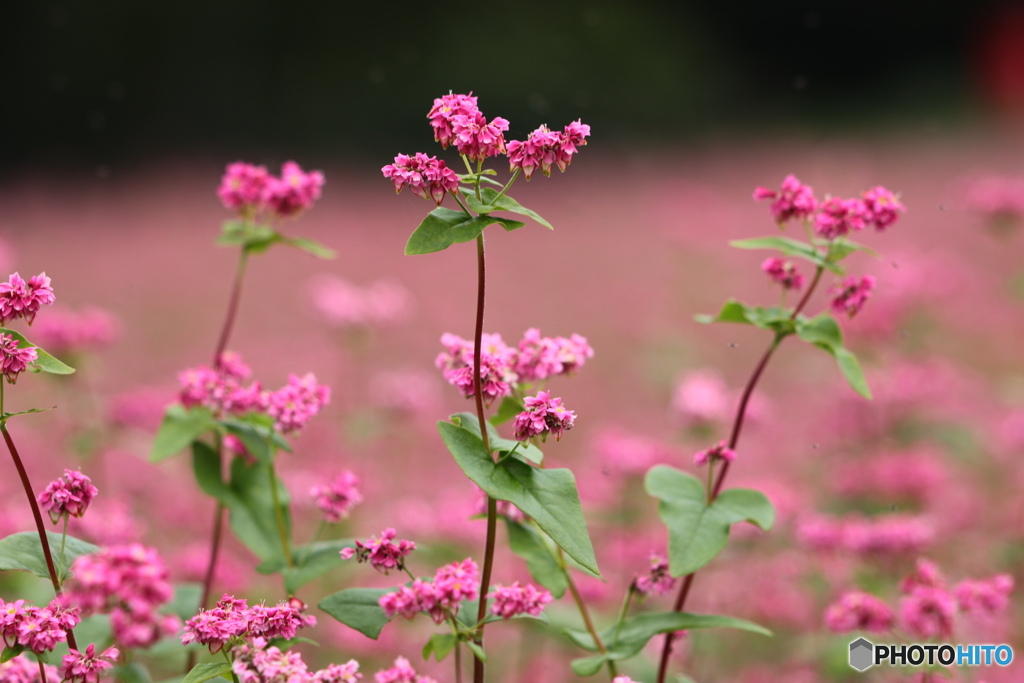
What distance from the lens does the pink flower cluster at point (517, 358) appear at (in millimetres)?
587

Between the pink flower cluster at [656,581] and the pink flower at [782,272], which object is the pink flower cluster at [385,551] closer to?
the pink flower cluster at [656,581]

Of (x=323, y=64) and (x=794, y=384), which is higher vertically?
(x=323, y=64)

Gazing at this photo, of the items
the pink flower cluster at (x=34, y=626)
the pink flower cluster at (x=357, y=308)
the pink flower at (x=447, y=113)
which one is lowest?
the pink flower cluster at (x=34, y=626)

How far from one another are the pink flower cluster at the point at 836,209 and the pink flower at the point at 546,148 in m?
0.21

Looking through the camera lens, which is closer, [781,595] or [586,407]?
[781,595]

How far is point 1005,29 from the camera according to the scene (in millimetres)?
6180

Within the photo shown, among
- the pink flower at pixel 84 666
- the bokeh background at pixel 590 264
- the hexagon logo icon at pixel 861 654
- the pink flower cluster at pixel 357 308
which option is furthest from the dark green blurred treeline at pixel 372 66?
the pink flower at pixel 84 666

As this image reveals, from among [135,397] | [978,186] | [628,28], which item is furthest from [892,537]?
[628,28]

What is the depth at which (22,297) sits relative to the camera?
0.52 metres

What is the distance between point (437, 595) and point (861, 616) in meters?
0.44

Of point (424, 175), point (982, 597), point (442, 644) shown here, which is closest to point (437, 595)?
point (442, 644)

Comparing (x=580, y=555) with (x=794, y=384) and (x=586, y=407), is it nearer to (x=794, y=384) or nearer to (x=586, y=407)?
(x=586, y=407)

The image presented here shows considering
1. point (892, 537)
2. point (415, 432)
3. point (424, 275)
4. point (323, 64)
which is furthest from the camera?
point (323, 64)

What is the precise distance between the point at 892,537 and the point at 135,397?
0.94m
